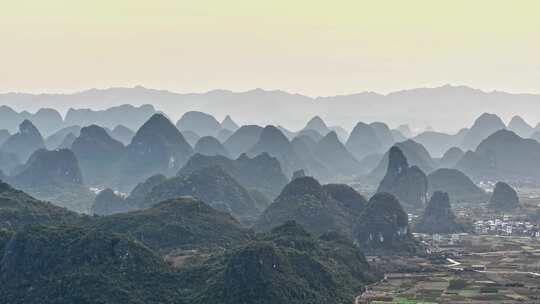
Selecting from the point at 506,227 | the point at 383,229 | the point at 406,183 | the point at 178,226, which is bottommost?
the point at 506,227

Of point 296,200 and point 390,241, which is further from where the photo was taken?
point 296,200

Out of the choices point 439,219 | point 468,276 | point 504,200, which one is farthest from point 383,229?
point 504,200

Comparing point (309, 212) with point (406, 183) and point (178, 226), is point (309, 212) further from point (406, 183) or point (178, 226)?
point (406, 183)

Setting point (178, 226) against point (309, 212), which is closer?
point (178, 226)

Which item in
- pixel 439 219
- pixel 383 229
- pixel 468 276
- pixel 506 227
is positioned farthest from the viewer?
pixel 439 219

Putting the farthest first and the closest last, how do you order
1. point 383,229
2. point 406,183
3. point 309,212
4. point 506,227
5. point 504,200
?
point 406,183 < point 504,200 < point 506,227 < point 309,212 < point 383,229

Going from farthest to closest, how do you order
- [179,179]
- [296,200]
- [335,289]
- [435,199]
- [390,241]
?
1. [179,179]
2. [435,199]
3. [296,200]
4. [390,241]
5. [335,289]

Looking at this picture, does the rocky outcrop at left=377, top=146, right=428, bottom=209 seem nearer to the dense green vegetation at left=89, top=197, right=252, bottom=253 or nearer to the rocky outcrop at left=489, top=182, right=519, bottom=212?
the rocky outcrop at left=489, top=182, right=519, bottom=212

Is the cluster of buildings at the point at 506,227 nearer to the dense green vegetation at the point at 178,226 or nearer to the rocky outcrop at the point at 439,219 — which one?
the rocky outcrop at the point at 439,219

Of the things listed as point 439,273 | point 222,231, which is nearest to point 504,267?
point 439,273

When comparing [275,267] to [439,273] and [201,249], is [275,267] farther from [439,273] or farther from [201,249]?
[439,273]

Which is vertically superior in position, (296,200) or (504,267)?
(296,200)
